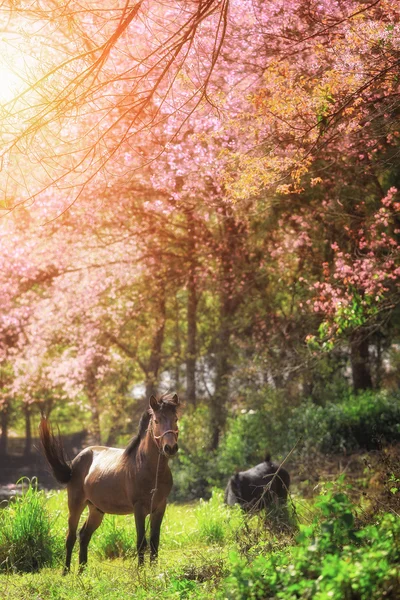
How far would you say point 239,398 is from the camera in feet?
64.5

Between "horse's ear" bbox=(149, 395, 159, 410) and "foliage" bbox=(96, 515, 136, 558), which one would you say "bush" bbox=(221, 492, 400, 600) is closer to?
"horse's ear" bbox=(149, 395, 159, 410)

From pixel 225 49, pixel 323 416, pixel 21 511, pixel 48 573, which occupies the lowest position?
pixel 48 573

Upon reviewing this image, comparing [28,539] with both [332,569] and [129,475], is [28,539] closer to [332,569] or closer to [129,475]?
[129,475]

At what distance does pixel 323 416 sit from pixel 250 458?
1970mm

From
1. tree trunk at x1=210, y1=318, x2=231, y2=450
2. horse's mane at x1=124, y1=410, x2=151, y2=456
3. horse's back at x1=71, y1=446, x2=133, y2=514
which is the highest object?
tree trunk at x1=210, y1=318, x2=231, y2=450

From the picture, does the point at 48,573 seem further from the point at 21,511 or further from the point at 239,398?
the point at 239,398

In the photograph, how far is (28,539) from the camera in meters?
9.91

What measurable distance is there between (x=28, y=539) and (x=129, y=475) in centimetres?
233

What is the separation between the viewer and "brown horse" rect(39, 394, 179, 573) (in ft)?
25.9

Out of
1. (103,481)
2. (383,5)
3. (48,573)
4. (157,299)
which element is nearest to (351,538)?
(103,481)

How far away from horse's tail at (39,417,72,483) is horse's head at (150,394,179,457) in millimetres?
1868

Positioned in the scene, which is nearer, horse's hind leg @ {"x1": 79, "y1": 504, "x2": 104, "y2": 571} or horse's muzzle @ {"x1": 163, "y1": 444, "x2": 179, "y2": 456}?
horse's muzzle @ {"x1": 163, "y1": 444, "x2": 179, "y2": 456}

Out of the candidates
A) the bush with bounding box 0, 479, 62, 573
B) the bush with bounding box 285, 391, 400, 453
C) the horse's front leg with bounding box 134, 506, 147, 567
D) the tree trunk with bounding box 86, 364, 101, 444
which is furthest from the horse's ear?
the tree trunk with bounding box 86, 364, 101, 444

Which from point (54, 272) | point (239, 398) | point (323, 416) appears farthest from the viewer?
point (54, 272)
